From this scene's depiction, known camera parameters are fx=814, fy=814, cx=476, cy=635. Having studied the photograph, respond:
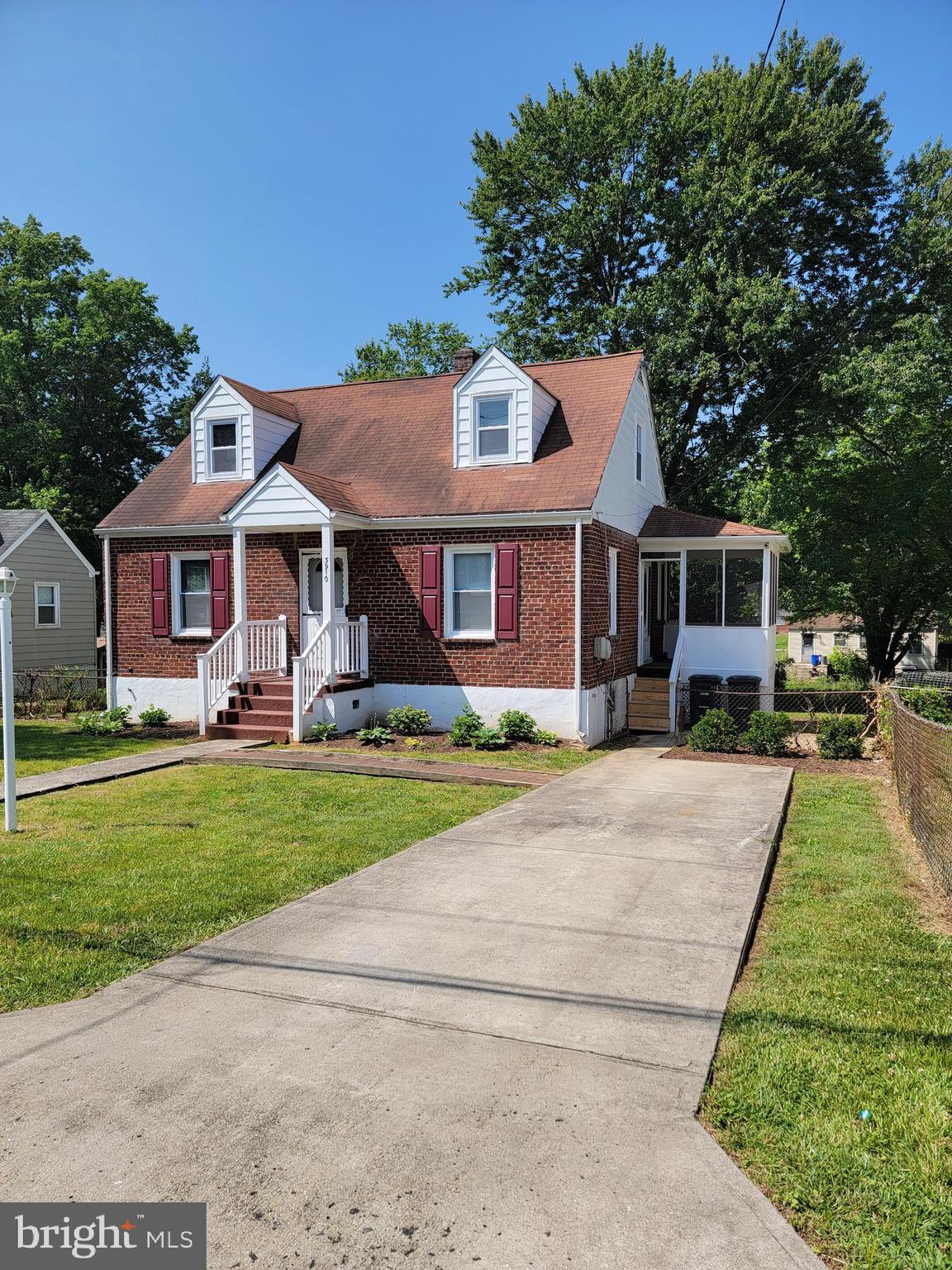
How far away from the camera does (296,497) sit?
48.4 ft

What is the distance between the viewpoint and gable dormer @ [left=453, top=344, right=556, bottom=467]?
612 inches

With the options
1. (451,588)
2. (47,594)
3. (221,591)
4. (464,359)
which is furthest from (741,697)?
(47,594)

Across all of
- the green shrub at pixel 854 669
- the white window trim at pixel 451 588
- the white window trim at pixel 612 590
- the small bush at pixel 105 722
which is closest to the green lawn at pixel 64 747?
the small bush at pixel 105 722

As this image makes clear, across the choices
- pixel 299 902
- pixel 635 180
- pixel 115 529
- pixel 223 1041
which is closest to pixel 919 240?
pixel 635 180

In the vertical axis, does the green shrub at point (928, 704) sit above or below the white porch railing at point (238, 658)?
below

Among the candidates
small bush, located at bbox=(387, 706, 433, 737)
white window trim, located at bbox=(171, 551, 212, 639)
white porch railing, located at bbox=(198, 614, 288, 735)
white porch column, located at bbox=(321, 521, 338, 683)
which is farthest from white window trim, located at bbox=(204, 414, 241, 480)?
small bush, located at bbox=(387, 706, 433, 737)

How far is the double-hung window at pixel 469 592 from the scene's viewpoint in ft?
50.5

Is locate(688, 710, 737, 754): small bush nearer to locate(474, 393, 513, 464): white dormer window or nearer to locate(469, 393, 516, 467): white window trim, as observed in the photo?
locate(469, 393, 516, 467): white window trim

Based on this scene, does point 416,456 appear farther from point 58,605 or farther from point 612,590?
point 58,605

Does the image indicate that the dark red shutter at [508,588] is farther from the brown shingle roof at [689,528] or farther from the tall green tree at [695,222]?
the tall green tree at [695,222]

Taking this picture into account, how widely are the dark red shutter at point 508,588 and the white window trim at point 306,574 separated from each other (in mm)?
3181

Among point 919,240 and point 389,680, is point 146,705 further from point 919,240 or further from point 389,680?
point 919,240

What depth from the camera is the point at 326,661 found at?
1483 cm

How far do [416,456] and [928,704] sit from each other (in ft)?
34.5
